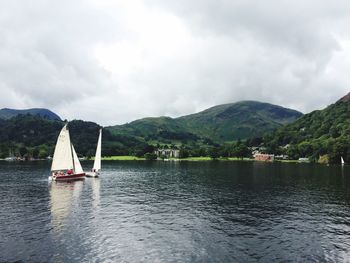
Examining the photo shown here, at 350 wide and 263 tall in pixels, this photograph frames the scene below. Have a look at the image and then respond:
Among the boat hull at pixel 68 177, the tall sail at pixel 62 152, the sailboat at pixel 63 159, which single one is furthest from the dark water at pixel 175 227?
the tall sail at pixel 62 152

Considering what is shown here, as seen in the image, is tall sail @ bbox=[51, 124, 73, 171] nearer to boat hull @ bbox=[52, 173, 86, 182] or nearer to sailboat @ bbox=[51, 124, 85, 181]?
sailboat @ bbox=[51, 124, 85, 181]

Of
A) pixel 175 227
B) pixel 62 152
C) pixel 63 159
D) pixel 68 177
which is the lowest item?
pixel 175 227

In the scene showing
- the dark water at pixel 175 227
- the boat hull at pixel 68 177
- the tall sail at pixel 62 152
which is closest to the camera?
the dark water at pixel 175 227

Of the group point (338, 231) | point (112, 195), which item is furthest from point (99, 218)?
point (338, 231)

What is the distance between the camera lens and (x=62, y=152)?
125875 millimetres

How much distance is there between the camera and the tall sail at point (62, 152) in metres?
124

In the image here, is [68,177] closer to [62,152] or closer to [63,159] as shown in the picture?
[63,159]

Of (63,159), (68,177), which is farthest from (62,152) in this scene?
Result: (68,177)

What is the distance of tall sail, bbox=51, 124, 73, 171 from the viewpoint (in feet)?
407

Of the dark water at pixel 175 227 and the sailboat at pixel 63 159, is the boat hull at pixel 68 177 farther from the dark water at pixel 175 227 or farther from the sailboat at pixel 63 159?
the dark water at pixel 175 227

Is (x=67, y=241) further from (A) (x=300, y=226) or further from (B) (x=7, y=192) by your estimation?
(B) (x=7, y=192)

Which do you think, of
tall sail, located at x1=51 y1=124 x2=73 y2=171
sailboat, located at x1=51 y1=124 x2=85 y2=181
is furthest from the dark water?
tall sail, located at x1=51 y1=124 x2=73 y2=171

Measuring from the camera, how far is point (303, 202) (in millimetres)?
83438

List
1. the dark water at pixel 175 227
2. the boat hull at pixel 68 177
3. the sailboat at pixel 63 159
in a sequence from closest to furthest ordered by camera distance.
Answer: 1. the dark water at pixel 175 227
2. the sailboat at pixel 63 159
3. the boat hull at pixel 68 177
